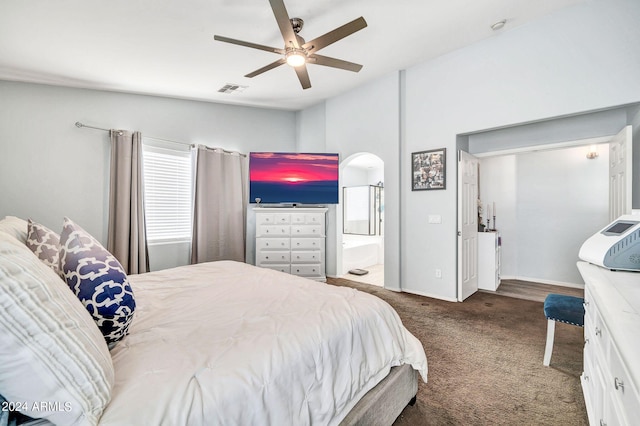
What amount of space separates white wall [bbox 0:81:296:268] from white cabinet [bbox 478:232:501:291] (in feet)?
15.0

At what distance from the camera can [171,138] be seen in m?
4.11

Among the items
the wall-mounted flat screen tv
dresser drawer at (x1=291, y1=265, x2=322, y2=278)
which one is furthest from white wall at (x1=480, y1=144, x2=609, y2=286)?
dresser drawer at (x1=291, y1=265, x2=322, y2=278)

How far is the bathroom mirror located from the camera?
25.7 ft

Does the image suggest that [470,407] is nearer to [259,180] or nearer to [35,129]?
[259,180]

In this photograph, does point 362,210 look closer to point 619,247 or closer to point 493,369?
point 493,369

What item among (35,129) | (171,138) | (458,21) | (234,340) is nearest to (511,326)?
(234,340)

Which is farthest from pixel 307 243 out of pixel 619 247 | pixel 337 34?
pixel 619 247

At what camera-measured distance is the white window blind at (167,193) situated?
12.9ft

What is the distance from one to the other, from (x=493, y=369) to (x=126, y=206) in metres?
4.24

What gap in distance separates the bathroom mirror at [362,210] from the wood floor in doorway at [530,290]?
147 inches

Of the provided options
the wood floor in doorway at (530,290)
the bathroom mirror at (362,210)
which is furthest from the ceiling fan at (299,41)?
the bathroom mirror at (362,210)

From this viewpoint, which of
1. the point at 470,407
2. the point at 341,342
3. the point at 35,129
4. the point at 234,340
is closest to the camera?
the point at 234,340

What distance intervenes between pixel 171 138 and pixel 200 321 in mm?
3649

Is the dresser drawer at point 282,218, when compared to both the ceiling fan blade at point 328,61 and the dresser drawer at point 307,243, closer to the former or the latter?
the dresser drawer at point 307,243
